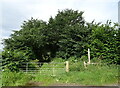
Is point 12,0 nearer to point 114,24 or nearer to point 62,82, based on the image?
point 62,82

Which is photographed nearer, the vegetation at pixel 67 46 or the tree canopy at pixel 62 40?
the vegetation at pixel 67 46

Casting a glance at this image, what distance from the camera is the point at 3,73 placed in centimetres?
562

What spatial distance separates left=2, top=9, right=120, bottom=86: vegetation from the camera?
18.6 feet

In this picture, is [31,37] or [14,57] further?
[31,37]

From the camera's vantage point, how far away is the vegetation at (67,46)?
5664 mm

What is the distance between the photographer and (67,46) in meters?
8.77

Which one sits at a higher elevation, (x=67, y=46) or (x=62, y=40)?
(x=62, y=40)

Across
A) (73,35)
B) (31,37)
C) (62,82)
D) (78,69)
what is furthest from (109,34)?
(31,37)

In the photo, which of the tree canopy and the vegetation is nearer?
the vegetation

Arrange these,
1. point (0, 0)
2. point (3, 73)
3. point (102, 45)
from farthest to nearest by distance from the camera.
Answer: point (102, 45)
point (3, 73)
point (0, 0)

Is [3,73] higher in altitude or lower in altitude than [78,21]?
lower

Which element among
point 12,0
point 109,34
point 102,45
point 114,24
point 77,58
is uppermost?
point 12,0

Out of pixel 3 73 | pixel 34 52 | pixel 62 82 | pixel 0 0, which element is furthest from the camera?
pixel 34 52

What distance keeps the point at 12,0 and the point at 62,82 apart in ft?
11.9
